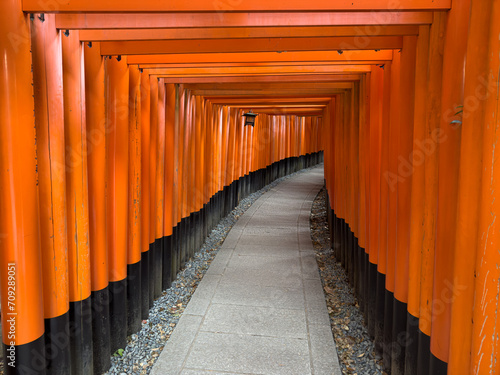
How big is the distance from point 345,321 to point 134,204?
306 centimetres

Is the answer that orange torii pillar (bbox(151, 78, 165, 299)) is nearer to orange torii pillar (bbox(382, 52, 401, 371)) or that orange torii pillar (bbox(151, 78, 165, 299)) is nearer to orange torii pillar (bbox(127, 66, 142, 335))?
orange torii pillar (bbox(127, 66, 142, 335))

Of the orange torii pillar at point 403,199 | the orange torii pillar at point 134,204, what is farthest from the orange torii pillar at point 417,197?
the orange torii pillar at point 134,204

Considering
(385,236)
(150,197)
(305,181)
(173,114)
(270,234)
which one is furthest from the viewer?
(305,181)

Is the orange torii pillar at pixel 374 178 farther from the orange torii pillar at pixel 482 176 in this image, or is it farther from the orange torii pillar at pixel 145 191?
the orange torii pillar at pixel 145 191

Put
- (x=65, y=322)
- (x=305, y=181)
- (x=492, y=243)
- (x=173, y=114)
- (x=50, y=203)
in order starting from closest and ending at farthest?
(x=492, y=243) < (x=50, y=203) < (x=65, y=322) < (x=173, y=114) < (x=305, y=181)

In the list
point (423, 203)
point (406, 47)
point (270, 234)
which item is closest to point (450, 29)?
point (406, 47)

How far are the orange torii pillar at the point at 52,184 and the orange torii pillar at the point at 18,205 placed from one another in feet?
0.46

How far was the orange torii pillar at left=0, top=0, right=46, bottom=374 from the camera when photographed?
8.79 ft

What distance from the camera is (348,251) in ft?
23.8

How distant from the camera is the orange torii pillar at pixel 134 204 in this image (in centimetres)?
493

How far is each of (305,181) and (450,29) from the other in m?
17.8

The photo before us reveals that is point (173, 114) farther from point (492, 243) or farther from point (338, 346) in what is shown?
point (492, 243)

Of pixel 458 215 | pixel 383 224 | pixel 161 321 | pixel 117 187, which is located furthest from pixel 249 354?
pixel 458 215

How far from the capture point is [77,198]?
3557 mm
